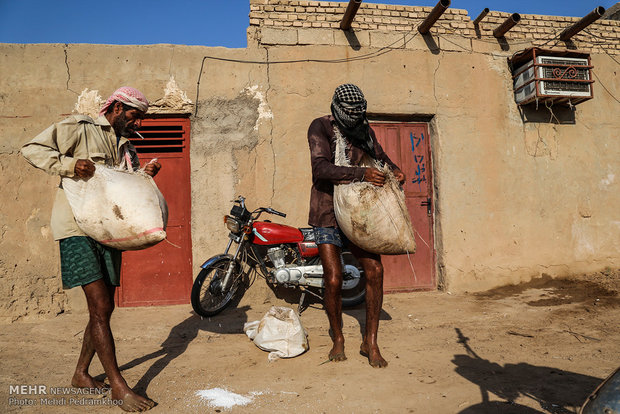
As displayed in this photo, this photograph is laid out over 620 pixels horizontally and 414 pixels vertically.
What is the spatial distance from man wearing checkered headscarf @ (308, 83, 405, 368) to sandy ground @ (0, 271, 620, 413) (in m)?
0.25

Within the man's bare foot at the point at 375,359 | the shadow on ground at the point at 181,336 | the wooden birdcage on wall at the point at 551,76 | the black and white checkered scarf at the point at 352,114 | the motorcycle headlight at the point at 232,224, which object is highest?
the wooden birdcage on wall at the point at 551,76

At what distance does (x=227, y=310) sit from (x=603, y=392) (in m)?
3.73

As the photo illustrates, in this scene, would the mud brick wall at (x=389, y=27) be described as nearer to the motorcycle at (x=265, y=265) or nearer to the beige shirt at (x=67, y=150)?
the motorcycle at (x=265, y=265)

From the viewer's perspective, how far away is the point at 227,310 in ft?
14.8

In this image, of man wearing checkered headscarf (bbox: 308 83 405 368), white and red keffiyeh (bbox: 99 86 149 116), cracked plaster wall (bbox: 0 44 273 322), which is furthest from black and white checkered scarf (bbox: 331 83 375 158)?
cracked plaster wall (bbox: 0 44 273 322)

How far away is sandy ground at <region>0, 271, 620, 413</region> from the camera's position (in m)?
2.24

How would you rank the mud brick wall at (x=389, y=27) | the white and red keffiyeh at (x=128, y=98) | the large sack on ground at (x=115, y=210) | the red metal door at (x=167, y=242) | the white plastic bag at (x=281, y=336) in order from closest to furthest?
the large sack on ground at (x=115, y=210), the white and red keffiyeh at (x=128, y=98), the white plastic bag at (x=281, y=336), the red metal door at (x=167, y=242), the mud brick wall at (x=389, y=27)

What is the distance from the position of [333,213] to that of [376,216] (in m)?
0.44

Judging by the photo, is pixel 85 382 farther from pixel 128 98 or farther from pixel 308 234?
pixel 308 234

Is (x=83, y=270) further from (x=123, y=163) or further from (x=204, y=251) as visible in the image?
(x=204, y=251)

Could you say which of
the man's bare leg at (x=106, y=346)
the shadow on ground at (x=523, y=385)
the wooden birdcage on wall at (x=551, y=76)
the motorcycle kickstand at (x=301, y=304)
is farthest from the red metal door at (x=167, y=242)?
the wooden birdcage on wall at (x=551, y=76)

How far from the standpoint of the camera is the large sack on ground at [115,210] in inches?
81.5

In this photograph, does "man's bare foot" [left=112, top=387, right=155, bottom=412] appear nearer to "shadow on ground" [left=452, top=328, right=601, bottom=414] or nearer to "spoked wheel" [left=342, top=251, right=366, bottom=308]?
"shadow on ground" [left=452, top=328, right=601, bottom=414]

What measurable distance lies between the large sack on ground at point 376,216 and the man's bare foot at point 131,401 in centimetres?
147
